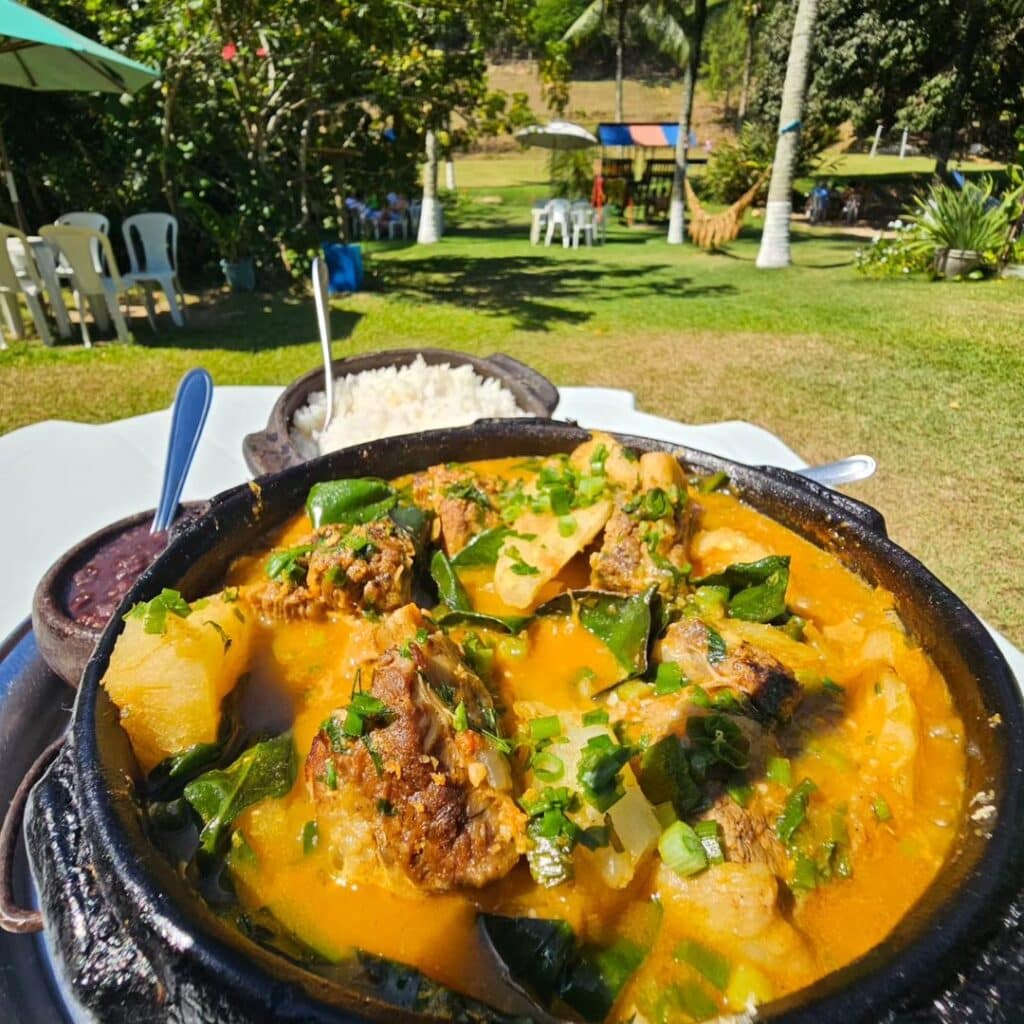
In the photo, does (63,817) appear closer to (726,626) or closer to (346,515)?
(346,515)

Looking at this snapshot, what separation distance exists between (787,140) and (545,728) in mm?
15295

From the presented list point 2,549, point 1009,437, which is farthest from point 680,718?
point 1009,437

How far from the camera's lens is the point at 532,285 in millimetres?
14109

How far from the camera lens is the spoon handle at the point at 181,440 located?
2623 mm

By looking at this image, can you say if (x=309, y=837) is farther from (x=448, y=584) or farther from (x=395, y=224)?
(x=395, y=224)

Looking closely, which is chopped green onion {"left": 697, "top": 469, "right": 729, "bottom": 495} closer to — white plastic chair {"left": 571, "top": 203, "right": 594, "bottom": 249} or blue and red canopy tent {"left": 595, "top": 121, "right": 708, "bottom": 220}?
white plastic chair {"left": 571, "top": 203, "right": 594, "bottom": 249}

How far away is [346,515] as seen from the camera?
81.3 inches

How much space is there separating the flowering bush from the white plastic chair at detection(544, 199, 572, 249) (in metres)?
7.46

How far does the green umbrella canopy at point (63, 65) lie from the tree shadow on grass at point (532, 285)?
518 centimetres

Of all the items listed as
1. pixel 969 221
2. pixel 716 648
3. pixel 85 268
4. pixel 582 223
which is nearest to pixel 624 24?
pixel 582 223

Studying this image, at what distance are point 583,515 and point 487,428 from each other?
0.70m

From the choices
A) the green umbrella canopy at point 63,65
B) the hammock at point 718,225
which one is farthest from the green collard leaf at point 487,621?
the hammock at point 718,225

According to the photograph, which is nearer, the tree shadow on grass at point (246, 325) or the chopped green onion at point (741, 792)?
the chopped green onion at point (741, 792)

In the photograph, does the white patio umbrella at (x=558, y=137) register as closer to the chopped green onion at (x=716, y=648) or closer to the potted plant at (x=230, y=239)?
the potted plant at (x=230, y=239)
